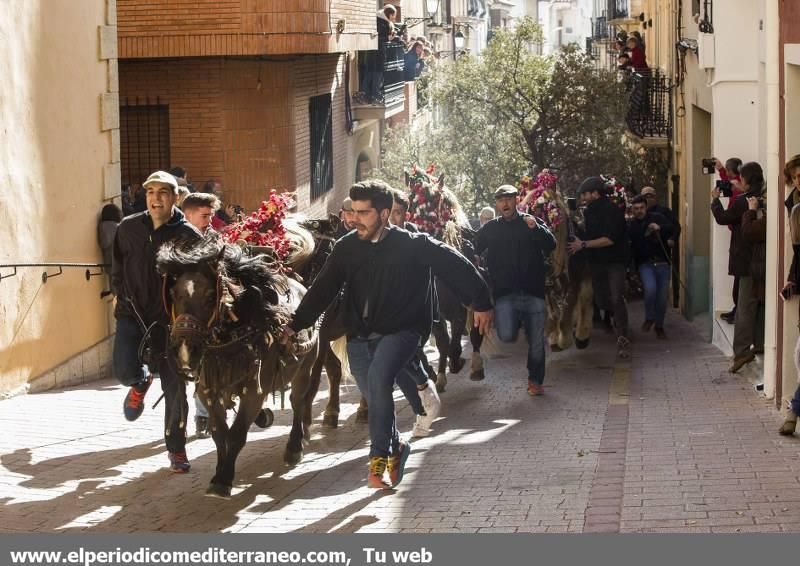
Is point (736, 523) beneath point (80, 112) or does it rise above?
beneath

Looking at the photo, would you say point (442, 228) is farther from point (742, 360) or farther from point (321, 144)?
point (321, 144)

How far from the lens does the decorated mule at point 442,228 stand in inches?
595

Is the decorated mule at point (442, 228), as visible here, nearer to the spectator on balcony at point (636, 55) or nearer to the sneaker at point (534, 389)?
the sneaker at point (534, 389)

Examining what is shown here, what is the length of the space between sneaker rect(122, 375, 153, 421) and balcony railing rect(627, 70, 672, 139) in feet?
66.9

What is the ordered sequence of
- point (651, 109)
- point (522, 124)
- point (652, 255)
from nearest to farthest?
point (652, 255) → point (651, 109) → point (522, 124)

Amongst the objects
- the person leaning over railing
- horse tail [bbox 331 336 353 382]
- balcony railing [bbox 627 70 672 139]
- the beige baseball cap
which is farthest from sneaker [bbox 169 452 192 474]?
balcony railing [bbox 627 70 672 139]

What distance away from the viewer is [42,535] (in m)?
8.73

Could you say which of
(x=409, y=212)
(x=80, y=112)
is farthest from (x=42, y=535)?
(x=80, y=112)

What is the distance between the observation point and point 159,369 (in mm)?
10586

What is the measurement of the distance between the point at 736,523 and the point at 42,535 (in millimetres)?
3947

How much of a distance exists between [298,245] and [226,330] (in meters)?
2.58

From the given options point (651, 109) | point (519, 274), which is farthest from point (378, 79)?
point (519, 274)

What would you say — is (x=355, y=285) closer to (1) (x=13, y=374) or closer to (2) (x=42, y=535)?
(2) (x=42, y=535)

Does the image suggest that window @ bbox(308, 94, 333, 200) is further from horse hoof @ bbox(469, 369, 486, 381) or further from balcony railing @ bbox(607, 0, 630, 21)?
balcony railing @ bbox(607, 0, 630, 21)
